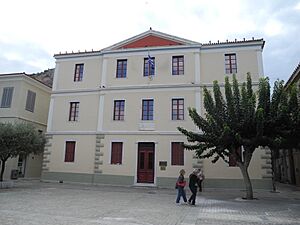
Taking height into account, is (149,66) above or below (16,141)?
above

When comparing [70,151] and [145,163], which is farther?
[70,151]

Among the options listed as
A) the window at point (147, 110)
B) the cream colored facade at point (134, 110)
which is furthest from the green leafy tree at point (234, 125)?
the window at point (147, 110)

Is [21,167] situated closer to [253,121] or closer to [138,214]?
[138,214]

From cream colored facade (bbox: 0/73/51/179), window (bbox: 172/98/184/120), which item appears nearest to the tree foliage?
window (bbox: 172/98/184/120)

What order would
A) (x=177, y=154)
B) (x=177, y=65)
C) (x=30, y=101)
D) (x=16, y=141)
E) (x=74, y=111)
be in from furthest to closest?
(x=30, y=101) → (x=74, y=111) → (x=177, y=65) → (x=177, y=154) → (x=16, y=141)

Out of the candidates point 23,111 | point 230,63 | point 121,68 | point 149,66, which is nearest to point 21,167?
point 23,111

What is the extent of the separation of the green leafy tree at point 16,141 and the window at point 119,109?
626 cm

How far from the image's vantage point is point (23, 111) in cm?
2356

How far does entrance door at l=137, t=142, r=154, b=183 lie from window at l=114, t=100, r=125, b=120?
9.13 ft

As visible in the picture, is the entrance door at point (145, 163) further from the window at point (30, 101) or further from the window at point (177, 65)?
the window at point (30, 101)

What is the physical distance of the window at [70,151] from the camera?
70.4 feet

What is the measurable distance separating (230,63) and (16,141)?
15850 mm

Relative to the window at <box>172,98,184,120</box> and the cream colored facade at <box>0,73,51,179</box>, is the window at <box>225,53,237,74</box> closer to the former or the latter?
the window at <box>172,98,184,120</box>

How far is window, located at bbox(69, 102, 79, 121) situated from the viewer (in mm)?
22328
